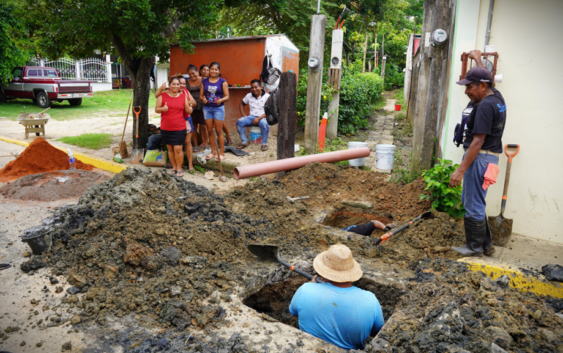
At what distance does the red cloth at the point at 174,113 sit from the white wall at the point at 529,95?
505cm

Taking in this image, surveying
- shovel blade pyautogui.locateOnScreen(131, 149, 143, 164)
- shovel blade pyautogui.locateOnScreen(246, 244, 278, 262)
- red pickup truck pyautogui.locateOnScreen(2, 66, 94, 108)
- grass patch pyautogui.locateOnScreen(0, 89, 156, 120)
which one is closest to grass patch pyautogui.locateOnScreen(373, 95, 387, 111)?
grass patch pyautogui.locateOnScreen(0, 89, 156, 120)

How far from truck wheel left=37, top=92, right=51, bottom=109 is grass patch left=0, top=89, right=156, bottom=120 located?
272mm

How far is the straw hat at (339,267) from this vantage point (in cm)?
305

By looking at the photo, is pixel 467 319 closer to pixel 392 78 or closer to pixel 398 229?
pixel 398 229

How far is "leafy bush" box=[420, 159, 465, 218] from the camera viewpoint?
16.6 ft

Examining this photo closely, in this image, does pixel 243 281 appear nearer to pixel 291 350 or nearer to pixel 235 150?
pixel 291 350

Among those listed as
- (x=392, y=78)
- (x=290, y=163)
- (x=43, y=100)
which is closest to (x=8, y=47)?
(x=43, y=100)

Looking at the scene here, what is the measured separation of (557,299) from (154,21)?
823 centimetres

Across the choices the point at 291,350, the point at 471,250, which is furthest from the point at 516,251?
the point at 291,350

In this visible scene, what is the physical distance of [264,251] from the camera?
4578mm

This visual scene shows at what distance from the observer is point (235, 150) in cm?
913

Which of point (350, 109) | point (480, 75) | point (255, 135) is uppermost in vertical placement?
point (480, 75)

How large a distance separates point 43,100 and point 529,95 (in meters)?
20.4

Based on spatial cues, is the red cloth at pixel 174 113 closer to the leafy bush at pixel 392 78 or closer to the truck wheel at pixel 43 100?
the truck wheel at pixel 43 100
